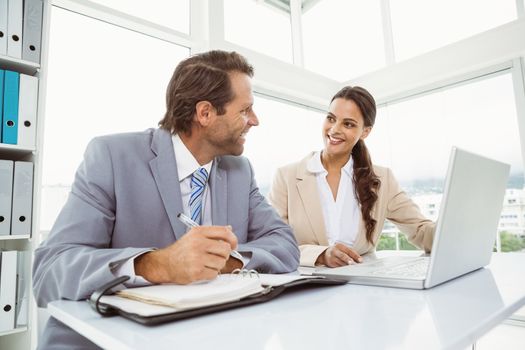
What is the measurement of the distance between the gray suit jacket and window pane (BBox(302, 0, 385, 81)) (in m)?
3.18

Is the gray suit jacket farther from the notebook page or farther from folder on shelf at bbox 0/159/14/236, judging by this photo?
folder on shelf at bbox 0/159/14/236

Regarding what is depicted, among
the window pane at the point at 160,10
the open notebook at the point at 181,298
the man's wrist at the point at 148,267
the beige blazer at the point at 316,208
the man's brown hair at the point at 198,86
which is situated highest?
the window pane at the point at 160,10

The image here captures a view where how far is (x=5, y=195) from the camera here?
1.66 metres

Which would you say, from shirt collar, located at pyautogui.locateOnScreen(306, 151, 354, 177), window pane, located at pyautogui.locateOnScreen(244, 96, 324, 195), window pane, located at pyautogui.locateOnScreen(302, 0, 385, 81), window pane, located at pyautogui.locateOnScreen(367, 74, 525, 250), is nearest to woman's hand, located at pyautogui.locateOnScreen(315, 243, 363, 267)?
shirt collar, located at pyautogui.locateOnScreen(306, 151, 354, 177)

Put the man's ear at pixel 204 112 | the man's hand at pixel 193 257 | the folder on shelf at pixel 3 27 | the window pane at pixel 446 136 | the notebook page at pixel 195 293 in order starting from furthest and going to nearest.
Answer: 1. the window pane at pixel 446 136
2. the folder on shelf at pixel 3 27
3. the man's ear at pixel 204 112
4. the man's hand at pixel 193 257
5. the notebook page at pixel 195 293

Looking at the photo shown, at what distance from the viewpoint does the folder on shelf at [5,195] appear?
165 cm

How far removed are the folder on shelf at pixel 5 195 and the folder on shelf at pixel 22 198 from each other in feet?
0.05

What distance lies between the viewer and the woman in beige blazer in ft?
5.75

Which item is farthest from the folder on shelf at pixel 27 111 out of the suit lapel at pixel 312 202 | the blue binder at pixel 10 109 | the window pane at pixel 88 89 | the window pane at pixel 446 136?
the window pane at pixel 446 136

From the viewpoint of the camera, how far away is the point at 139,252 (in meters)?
0.71

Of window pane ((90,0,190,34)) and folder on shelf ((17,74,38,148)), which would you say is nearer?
folder on shelf ((17,74,38,148))

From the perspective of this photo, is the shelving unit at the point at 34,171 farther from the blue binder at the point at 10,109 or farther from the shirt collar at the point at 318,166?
the shirt collar at the point at 318,166

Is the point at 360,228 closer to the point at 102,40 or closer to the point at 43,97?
the point at 43,97

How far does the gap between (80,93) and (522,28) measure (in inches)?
131
